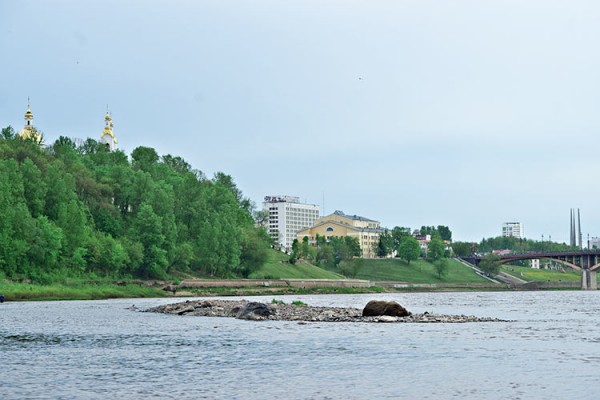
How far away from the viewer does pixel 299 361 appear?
131 feet

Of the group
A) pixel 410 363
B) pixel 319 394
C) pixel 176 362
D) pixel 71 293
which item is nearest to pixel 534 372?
pixel 410 363

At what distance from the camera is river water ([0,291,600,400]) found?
31031 millimetres

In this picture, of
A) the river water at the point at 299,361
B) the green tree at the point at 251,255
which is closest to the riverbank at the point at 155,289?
the green tree at the point at 251,255

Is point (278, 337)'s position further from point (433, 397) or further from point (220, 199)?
point (220, 199)

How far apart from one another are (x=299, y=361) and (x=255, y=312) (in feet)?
111

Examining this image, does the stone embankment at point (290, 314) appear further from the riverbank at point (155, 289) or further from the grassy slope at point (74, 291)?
the riverbank at point (155, 289)

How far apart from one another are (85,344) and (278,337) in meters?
11.3

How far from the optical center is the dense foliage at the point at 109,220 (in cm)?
11912

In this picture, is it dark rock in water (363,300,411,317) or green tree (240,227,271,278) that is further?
green tree (240,227,271,278)

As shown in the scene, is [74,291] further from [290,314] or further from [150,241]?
[290,314]

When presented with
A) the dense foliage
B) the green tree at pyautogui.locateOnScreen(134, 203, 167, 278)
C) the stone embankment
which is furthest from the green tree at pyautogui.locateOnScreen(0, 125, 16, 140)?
the stone embankment

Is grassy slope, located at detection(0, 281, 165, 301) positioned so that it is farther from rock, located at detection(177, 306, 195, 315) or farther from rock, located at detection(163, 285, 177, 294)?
rock, located at detection(177, 306, 195, 315)

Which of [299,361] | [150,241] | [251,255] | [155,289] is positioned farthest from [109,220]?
[299,361]

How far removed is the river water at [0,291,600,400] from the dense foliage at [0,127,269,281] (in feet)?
185
